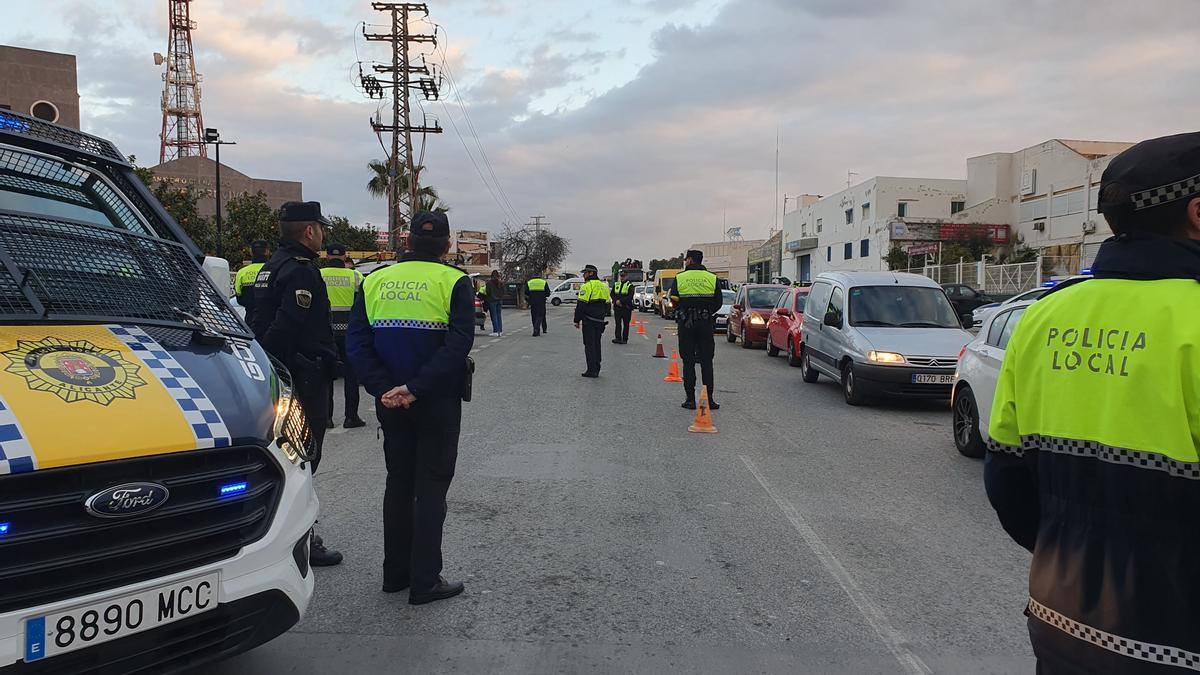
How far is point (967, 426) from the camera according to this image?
25.9 feet

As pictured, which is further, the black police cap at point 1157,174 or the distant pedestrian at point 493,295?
the distant pedestrian at point 493,295

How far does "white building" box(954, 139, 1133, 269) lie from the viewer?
3588 centimetres

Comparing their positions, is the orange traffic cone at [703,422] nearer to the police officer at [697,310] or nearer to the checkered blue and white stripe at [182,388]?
the police officer at [697,310]

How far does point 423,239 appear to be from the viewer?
14.0ft

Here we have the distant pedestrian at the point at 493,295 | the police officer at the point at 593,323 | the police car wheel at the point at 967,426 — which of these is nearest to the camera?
the police car wheel at the point at 967,426

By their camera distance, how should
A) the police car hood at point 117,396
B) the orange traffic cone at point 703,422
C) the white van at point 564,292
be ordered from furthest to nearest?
the white van at point 564,292 → the orange traffic cone at point 703,422 → the police car hood at point 117,396

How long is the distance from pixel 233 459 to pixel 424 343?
1.34 m

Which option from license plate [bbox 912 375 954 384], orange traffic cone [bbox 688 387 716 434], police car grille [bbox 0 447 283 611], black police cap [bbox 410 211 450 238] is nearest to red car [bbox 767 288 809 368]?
license plate [bbox 912 375 954 384]

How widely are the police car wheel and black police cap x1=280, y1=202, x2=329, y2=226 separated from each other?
606 centimetres

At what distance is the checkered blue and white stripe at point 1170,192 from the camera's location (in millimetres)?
1809

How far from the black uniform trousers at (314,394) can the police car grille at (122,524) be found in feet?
6.48

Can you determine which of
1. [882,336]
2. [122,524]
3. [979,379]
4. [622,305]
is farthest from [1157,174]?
[622,305]

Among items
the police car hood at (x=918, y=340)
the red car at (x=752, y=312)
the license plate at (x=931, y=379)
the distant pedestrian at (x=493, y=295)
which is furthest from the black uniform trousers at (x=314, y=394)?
the distant pedestrian at (x=493, y=295)

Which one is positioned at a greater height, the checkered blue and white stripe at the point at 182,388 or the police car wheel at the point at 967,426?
the checkered blue and white stripe at the point at 182,388
